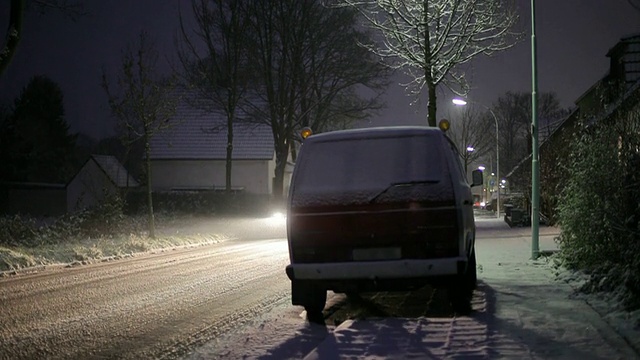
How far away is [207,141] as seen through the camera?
54625 millimetres

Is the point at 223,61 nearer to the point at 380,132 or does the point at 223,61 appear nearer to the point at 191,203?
the point at 191,203

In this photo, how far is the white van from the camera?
24.3 ft

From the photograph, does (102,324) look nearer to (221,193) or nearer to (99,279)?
(99,279)

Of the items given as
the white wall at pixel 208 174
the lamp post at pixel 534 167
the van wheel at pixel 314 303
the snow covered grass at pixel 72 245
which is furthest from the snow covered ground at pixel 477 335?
the white wall at pixel 208 174

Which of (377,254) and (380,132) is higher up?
(380,132)

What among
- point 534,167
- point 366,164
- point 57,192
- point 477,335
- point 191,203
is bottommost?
point 477,335

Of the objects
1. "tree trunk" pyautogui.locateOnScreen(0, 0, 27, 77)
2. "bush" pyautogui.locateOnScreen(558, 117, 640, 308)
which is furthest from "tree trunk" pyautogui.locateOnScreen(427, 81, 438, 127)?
"tree trunk" pyautogui.locateOnScreen(0, 0, 27, 77)

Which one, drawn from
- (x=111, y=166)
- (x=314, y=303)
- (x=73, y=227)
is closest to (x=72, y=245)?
(x=73, y=227)

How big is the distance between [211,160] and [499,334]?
47.5 metres

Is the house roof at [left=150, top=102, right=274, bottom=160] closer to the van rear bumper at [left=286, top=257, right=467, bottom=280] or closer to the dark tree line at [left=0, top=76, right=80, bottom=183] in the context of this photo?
the dark tree line at [left=0, top=76, right=80, bottom=183]

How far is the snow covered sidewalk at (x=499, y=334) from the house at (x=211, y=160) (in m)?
43.4

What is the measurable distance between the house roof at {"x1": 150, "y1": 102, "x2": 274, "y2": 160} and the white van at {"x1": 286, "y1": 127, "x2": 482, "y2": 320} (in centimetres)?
4463

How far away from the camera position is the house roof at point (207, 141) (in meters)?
53.3

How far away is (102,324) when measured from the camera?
8617 mm
